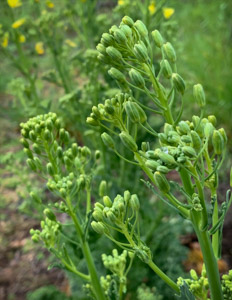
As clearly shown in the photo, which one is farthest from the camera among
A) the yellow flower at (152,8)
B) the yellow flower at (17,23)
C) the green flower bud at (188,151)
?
the yellow flower at (17,23)

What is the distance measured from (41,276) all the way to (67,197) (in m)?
1.81

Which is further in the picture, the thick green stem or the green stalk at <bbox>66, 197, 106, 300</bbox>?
the green stalk at <bbox>66, 197, 106, 300</bbox>

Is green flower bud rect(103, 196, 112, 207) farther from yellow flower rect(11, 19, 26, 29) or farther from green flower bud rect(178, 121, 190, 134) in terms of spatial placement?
yellow flower rect(11, 19, 26, 29)

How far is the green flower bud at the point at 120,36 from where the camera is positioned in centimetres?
96

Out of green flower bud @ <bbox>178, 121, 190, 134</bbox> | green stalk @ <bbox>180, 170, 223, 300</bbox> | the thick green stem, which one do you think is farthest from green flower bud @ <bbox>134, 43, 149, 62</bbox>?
the thick green stem

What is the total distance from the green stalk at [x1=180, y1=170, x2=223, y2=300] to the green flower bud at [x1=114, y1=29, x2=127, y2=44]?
348 mm

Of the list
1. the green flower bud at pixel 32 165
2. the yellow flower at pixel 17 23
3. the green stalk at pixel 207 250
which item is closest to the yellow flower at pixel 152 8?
the yellow flower at pixel 17 23

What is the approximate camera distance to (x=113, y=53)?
979 millimetres

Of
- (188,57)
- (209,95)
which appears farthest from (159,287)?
(188,57)

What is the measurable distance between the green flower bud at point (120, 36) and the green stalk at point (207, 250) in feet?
1.14

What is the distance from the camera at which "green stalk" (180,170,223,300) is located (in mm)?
989

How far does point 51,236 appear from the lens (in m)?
1.38

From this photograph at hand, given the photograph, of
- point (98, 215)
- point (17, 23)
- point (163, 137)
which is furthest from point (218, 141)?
point (17, 23)

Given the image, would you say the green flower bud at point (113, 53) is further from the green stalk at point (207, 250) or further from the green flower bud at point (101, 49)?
the green stalk at point (207, 250)
